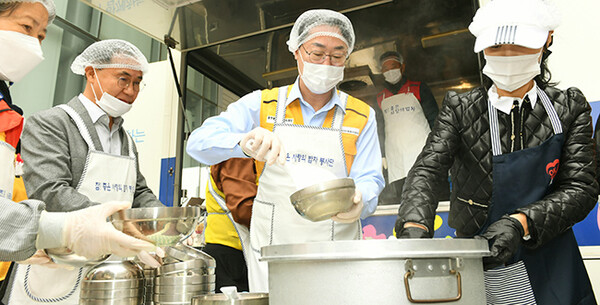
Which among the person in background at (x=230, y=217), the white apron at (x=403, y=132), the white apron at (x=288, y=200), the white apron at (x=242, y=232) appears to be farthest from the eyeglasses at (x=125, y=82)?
the white apron at (x=403, y=132)

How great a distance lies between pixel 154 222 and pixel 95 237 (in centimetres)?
11

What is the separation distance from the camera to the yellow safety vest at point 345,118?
152cm

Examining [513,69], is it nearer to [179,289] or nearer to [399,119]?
[179,289]

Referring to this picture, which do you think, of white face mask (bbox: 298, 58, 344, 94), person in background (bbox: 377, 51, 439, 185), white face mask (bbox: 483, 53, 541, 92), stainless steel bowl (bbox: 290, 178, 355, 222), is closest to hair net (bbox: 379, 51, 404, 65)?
person in background (bbox: 377, 51, 439, 185)

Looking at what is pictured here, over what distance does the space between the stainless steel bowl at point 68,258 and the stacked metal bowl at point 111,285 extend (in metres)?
0.05

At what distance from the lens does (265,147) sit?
3.61 feet

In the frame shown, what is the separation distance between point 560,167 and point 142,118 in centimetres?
A: 298

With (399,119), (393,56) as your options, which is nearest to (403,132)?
(399,119)

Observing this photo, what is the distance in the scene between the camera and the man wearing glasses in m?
1.42

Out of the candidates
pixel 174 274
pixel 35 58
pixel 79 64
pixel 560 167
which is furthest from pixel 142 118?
pixel 560 167

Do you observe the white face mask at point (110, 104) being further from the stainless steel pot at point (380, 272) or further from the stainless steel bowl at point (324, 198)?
the stainless steel pot at point (380, 272)

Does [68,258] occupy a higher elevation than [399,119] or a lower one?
lower

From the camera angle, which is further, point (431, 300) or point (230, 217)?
point (230, 217)

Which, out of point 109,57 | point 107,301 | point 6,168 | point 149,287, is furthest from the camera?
point 109,57
